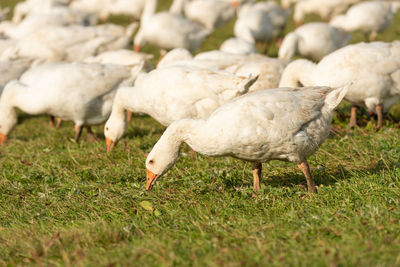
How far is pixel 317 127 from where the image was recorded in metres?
5.38

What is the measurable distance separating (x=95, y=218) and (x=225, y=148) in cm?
146

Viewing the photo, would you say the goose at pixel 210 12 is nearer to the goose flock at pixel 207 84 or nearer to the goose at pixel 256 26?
the goose at pixel 256 26

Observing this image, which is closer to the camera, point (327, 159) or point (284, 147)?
point (284, 147)

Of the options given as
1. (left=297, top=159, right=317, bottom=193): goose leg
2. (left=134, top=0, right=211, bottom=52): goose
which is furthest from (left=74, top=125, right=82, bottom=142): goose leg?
(left=134, top=0, right=211, bottom=52): goose

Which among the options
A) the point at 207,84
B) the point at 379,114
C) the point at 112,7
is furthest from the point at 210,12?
the point at 207,84

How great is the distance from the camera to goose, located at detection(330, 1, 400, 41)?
17.6 meters

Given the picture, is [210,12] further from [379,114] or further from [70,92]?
[379,114]

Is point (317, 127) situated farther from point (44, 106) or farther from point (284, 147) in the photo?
point (44, 106)

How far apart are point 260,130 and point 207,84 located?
7.46 ft

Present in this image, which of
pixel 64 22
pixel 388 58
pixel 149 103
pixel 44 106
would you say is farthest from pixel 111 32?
pixel 388 58

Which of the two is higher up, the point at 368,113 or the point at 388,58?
the point at 388,58

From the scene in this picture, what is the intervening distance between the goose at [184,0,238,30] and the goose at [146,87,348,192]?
1349 cm

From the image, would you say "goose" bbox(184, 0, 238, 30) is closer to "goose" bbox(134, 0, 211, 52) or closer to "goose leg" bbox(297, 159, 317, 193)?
"goose" bbox(134, 0, 211, 52)

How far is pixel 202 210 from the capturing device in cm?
497
